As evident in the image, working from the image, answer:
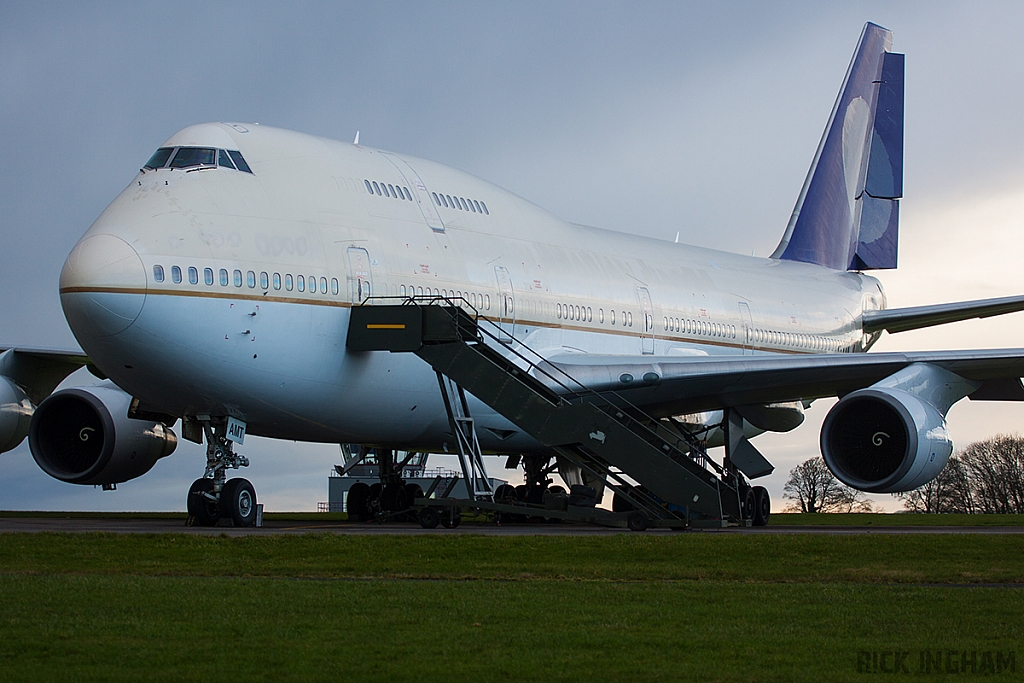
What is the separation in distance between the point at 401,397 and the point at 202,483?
3.08 meters

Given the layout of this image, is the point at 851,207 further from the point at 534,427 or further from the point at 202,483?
the point at 202,483

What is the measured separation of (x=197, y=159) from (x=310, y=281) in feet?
6.86

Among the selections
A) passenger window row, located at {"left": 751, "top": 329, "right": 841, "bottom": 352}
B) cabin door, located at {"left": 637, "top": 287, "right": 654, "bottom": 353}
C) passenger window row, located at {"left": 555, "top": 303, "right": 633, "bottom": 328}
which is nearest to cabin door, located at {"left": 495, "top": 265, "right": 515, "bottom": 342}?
passenger window row, located at {"left": 555, "top": 303, "right": 633, "bottom": 328}

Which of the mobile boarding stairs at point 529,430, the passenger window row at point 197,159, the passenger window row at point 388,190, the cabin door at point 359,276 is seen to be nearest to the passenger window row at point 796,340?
the mobile boarding stairs at point 529,430

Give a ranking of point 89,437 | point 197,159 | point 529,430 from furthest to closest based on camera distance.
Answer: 1. point 89,437
2. point 529,430
3. point 197,159

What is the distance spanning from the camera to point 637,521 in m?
→ 16.5

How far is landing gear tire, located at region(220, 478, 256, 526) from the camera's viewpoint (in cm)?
1509

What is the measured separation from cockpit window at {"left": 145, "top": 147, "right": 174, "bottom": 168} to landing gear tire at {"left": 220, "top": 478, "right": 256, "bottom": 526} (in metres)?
4.03

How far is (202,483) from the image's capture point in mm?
15234

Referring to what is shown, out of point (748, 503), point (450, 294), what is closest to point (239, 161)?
point (450, 294)

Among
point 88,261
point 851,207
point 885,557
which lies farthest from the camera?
point 851,207

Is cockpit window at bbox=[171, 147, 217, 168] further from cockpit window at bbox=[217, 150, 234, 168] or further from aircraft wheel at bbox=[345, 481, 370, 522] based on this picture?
aircraft wheel at bbox=[345, 481, 370, 522]

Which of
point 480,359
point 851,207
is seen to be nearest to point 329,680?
point 480,359

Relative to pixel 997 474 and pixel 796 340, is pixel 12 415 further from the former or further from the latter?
pixel 997 474
